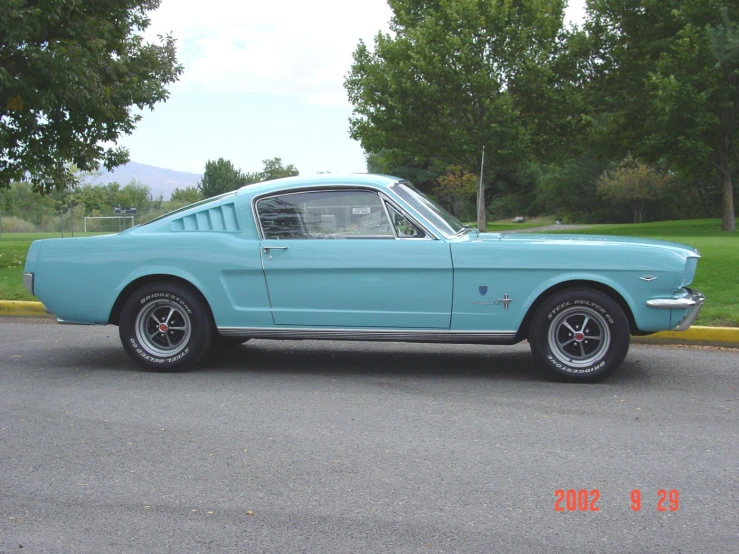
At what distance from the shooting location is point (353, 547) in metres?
3.42

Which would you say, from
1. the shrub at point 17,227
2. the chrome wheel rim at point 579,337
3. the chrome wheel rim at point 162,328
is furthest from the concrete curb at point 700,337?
the shrub at point 17,227

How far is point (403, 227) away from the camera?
674 cm

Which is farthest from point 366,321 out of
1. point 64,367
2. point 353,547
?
point 353,547

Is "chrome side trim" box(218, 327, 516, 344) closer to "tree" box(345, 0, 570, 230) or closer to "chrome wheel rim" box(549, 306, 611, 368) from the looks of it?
"chrome wheel rim" box(549, 306, 611, 368)

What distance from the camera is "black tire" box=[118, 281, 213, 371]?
22.7 feet

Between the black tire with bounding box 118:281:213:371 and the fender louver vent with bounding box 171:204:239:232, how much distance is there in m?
0.51

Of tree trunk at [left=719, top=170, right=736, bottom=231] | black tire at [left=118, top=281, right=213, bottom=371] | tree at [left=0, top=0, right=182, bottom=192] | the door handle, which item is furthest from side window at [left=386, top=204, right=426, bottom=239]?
tree trunk at [left=719, top=170, right=736, bottom=231]

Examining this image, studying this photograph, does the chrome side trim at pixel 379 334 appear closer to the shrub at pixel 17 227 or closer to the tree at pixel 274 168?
the shrub at pixel 17 227

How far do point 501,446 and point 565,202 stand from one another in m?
64.1

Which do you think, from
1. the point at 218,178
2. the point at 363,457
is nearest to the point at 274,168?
the point at 218,178

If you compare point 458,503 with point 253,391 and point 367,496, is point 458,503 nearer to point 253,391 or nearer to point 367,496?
point 367,496

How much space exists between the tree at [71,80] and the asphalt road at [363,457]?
9550mm

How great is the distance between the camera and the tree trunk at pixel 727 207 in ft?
115

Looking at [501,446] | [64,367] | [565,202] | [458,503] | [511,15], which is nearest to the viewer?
[458,503]
